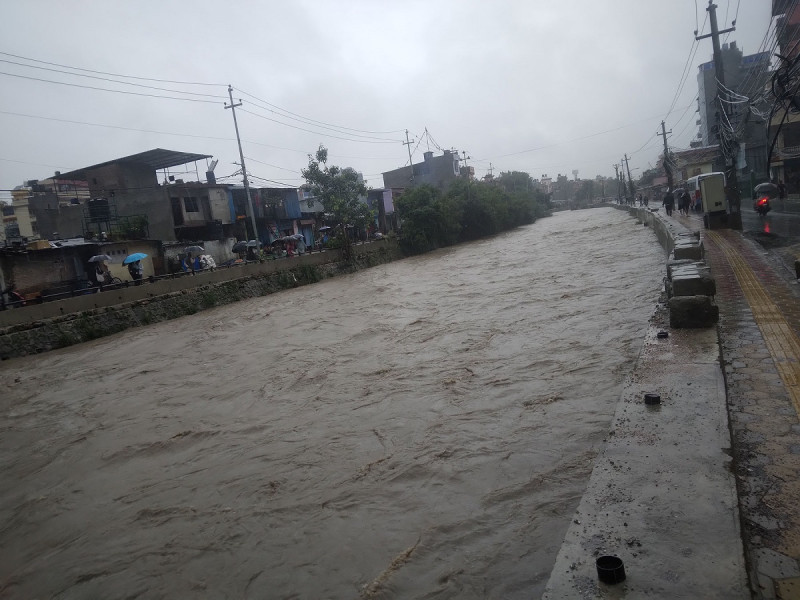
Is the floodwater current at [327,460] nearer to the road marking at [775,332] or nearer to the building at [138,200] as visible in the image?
the road marking at [775,332]

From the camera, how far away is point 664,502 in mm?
2643

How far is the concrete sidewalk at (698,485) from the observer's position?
2.16 metres

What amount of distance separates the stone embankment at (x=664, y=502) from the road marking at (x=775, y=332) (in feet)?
1.89

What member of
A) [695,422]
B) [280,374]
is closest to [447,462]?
[695,422]

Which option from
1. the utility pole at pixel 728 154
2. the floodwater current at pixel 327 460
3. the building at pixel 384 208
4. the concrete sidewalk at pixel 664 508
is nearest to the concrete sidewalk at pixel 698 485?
the concrete sidewalk at pixel 664 508

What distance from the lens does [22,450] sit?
25.1ft

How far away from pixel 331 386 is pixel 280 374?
5.75 feet

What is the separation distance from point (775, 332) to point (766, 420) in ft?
8.43

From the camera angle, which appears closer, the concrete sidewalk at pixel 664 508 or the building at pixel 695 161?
the concrete sidewalk at pixel 664 508

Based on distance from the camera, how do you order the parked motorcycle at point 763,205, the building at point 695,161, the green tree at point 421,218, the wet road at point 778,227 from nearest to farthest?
the wet road at point 778,227
the parked motorcycle at point 763,205
the green tree at point 421,218
the building at point 695,161

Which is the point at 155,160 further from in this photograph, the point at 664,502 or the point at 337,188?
the point at 664,502

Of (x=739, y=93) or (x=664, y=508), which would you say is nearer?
(x=664, y=508)

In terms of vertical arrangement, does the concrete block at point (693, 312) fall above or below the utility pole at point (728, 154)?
below

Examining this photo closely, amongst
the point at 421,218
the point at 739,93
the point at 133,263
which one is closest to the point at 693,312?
the point at 133,263
